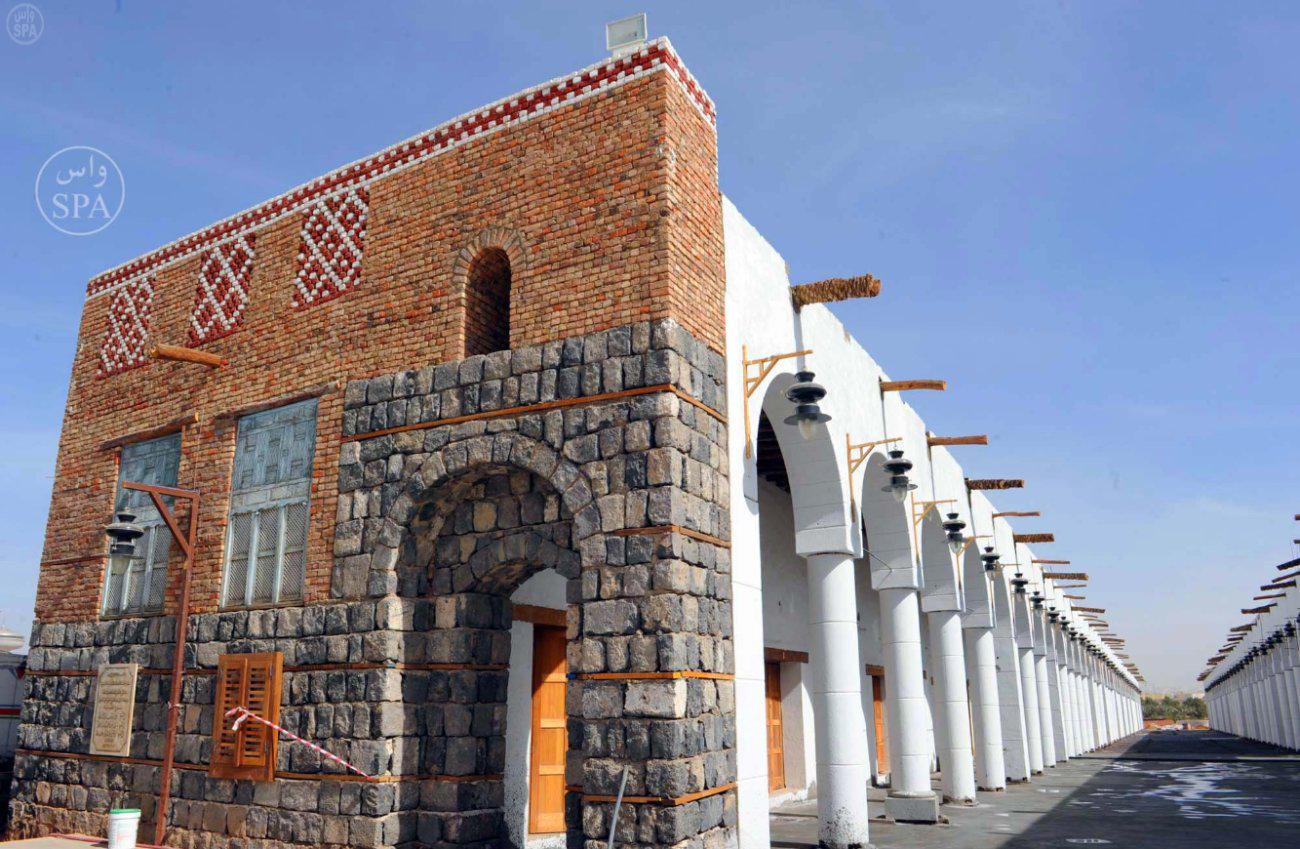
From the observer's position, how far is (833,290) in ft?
34.0

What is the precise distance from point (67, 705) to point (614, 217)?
8.81 meters

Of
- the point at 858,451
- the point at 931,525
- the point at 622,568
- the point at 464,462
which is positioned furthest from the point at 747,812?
the point at 931,525

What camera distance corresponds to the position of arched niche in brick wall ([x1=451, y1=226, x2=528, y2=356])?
8938 millimetres

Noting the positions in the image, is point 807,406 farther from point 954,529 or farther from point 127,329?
point 127,329

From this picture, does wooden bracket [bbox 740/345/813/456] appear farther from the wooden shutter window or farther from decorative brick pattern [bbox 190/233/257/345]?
decorative brick pattern [bbox 190/233/257/345]

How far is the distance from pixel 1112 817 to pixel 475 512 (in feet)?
32.3

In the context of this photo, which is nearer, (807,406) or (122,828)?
(807,406)

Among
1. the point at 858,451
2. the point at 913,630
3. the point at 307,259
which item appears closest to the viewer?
the point at 307,259

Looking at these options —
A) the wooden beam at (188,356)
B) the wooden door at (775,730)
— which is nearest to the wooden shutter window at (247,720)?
the wooden beam at (188,356)

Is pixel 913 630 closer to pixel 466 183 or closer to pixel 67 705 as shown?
pixel 466 183

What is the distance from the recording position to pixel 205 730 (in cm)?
948

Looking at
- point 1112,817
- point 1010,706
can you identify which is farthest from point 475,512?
point 1010,706

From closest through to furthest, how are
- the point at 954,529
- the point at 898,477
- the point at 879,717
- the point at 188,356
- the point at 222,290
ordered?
1. the point at 898,477
2. the point at 188,356
3. the point at 222,290
4. the point at 954,529
5. the point at 879,717

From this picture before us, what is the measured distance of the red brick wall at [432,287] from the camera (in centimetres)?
824
